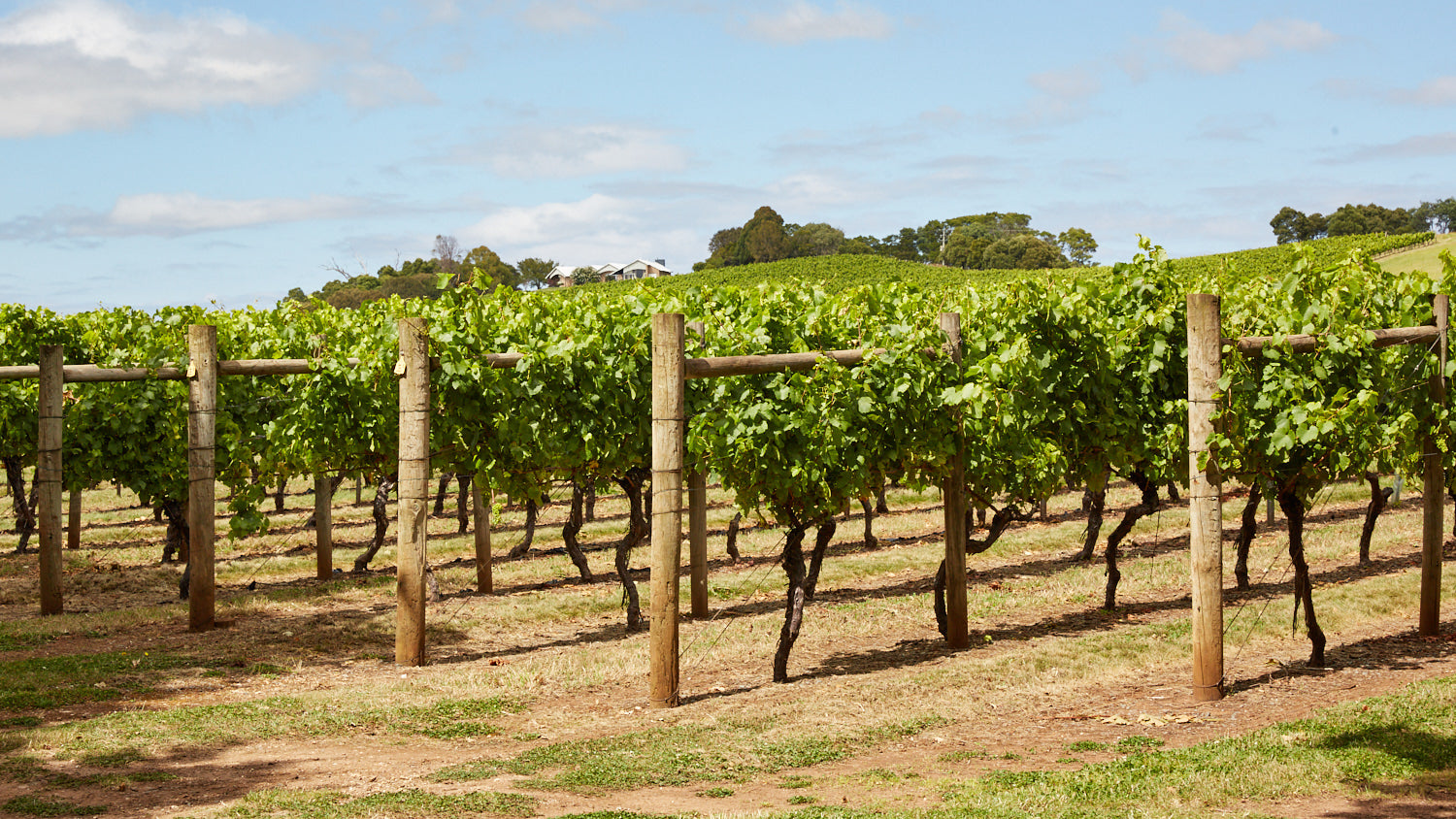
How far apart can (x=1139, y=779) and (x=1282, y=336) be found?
4.32 metres

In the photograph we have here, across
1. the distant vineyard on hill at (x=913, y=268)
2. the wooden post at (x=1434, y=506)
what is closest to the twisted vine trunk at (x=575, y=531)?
the wooden post at (x=1434, y=506)

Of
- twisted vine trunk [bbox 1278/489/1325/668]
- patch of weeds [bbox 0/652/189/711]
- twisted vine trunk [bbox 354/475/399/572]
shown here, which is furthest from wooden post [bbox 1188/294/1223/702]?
twisted vine trunk [bbox 354/475/399/572]

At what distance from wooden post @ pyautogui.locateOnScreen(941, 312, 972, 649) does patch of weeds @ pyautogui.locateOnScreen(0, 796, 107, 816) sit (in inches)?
286

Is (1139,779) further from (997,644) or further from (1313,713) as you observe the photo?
(997,644)

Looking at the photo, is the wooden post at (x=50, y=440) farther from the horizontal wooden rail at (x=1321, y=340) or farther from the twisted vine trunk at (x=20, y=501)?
the horizontal wooden rail at (x=1321, y=340)

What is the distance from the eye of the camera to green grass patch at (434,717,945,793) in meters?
6.98

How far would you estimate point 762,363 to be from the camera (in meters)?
9.02

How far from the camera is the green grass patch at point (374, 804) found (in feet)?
20.0

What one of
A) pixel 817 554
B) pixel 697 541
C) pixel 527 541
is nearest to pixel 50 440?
pixel 527 541

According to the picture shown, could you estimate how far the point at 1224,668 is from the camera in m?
10.1

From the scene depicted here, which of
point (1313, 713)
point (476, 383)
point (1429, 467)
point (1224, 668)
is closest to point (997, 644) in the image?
point (1224, 668)

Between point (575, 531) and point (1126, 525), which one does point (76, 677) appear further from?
point (1126, 525)

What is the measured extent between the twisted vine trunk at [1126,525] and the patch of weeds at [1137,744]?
16.9 ft

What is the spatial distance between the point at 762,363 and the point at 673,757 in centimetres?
320
